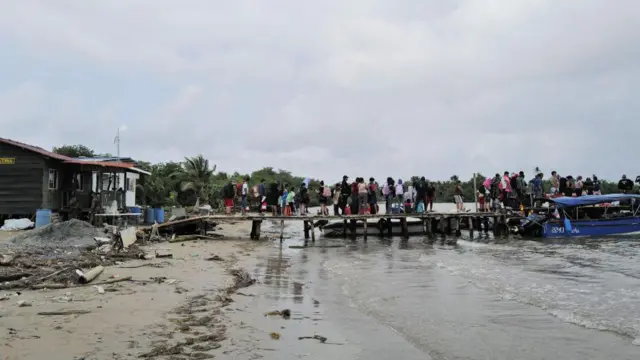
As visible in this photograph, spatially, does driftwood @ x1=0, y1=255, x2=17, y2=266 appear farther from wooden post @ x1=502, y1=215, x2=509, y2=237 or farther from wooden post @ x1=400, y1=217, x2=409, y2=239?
wooden post @ x1=502, y1=215, x2=509, y2=237

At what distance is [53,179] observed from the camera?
71.6 feet

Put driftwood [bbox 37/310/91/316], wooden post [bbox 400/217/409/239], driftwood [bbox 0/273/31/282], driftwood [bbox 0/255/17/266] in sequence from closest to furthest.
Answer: driftwood [bbox 37/310/91/316] < driftwood [bbox 0/273/31/282] < driftwood [bbox 0/255/17/266] < wooden post [bbox 400/217/409/239]

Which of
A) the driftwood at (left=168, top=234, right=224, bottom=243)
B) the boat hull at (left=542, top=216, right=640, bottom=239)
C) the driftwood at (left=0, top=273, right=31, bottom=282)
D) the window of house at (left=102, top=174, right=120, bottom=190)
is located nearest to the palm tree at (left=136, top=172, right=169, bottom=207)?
the window of house at (left=102, top=174, right=120, bottom=190)

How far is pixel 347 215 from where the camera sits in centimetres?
2459

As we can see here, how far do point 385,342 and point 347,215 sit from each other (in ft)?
58.7

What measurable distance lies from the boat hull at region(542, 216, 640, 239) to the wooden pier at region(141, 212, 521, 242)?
2.07 meters

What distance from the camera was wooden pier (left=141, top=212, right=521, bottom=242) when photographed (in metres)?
22.5

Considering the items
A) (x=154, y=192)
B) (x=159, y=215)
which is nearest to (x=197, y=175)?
(x=154, y=192)

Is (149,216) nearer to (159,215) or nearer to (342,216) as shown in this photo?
(159,215)

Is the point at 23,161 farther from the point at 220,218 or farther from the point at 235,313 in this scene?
the point at 235,313

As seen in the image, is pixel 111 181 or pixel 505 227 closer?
pixel 111 181

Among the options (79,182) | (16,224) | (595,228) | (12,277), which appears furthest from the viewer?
(595,228)

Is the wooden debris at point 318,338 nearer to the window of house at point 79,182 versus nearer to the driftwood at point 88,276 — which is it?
→ the driftwood at point 88,276

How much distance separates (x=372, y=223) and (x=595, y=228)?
1168 centimetres
